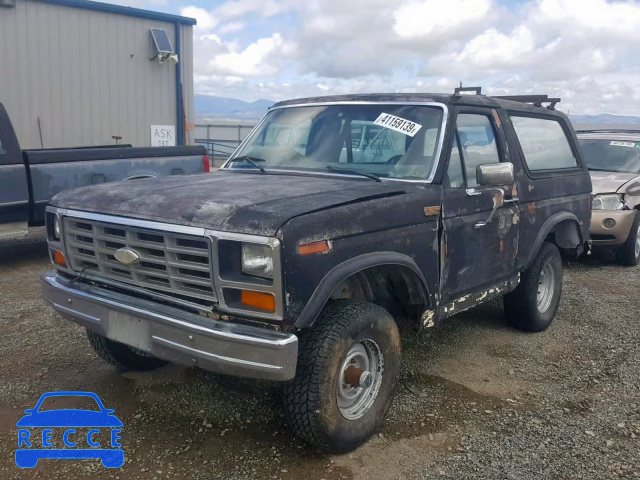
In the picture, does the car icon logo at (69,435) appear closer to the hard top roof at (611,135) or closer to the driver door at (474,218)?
the driver door at (474,218)

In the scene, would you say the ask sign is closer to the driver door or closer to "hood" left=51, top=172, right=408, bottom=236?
"hood" left=51, top=172, right=408, bottom=236

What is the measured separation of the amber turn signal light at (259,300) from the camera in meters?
2.81

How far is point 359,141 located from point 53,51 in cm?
962

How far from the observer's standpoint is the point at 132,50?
502 inches

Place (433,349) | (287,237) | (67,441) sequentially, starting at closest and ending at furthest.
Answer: (287,237)
(67,441)
(433,349)

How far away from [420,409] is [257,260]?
1.65 metres

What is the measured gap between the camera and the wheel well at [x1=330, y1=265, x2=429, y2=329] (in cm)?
350

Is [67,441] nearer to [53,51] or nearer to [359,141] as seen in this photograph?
[359,141]

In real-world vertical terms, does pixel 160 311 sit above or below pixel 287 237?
below

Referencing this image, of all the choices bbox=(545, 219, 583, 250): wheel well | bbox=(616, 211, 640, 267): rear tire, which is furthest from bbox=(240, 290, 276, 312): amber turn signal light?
bbox=(616, 211, 640, 267): rear tire

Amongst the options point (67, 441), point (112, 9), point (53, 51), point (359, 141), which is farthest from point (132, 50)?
point (67, 441)

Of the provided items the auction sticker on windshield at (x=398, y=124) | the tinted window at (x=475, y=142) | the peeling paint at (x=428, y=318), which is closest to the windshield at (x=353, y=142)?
the auction sticker on windshield at (x=398, y=124)

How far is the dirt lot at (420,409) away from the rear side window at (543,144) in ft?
4.86

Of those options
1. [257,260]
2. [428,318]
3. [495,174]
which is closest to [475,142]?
[495,174]
